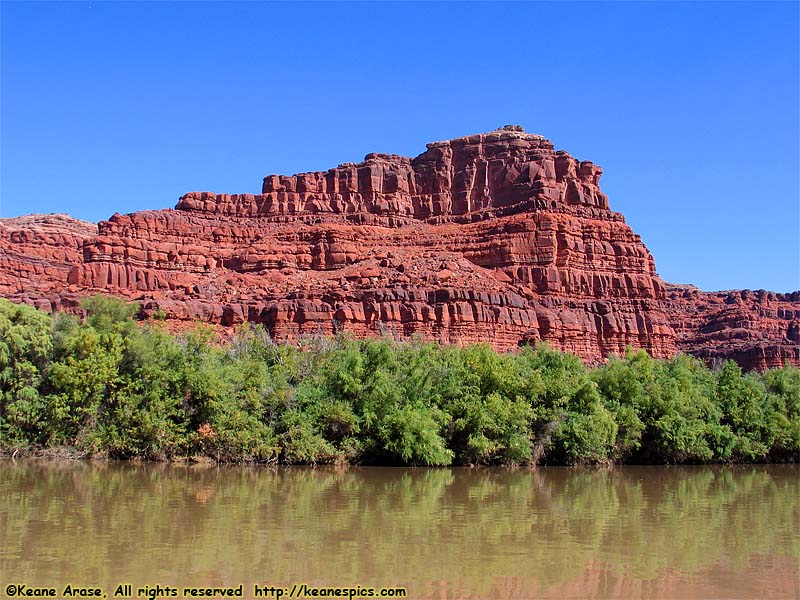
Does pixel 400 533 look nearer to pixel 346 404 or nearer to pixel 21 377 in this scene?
pixel 346 404

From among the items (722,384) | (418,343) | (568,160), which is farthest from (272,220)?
(722,384)

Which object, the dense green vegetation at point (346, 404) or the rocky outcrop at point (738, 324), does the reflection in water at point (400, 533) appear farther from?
the rocky outcrop at point (738, 324)

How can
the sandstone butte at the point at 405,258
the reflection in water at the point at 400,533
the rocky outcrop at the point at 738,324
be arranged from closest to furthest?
the reflection in water at the point at 400,533
the sandstone butte at the point at 405,258
the rocky outcrop at the point at 738,324

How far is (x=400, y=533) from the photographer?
1550 cm

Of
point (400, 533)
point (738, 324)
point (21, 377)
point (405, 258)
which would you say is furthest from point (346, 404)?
point (738, 324)

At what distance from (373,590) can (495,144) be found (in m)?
85.6

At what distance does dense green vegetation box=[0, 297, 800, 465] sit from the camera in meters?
27.7

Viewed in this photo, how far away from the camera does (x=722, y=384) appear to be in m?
37.9

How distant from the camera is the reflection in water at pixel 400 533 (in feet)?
38.9

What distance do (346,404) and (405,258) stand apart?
51558 millimetres

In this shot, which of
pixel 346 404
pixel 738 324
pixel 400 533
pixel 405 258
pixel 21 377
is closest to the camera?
pixel 400 533

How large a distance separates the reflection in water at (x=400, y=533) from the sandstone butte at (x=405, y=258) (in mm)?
40327

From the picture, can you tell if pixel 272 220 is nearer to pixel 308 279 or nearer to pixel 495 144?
pixel 308 279

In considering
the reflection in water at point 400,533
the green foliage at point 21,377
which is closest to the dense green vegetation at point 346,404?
the green foliage at point 21,377
